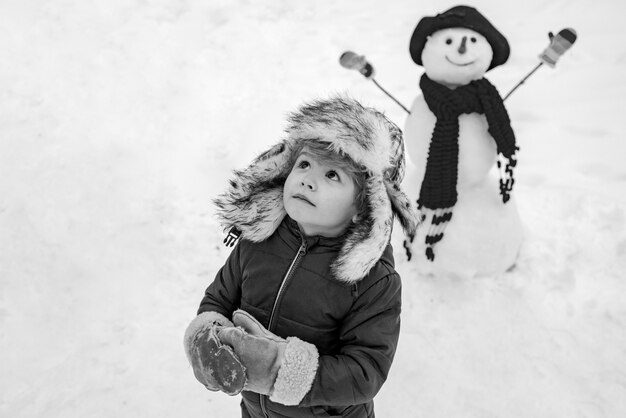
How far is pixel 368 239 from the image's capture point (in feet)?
5.06

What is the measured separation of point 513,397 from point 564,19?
12.4ft

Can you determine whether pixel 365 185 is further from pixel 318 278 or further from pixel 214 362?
pixel 214 362

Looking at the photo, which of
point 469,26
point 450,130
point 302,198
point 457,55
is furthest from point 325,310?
point 469,26

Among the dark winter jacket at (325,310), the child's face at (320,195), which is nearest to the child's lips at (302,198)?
the child's face at (320,195)

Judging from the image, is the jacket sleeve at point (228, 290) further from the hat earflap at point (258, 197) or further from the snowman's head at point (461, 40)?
the snowman's head at point (461, 40)

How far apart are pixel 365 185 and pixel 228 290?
0.54 metres

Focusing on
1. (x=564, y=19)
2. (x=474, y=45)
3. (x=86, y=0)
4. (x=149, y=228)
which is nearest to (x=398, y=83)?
(x=564, y=19)

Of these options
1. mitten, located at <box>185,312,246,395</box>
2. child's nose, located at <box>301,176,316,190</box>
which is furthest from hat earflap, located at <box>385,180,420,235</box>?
mitten, located at <box>185,312,246,395</box>

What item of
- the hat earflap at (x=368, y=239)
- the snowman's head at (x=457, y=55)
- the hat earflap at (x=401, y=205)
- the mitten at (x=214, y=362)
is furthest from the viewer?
the snowman's head at (x=457, y=55)

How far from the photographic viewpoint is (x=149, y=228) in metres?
3.34

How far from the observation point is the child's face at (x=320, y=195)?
1.53 metres

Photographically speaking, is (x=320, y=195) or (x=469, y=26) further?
(x=469, y=26)

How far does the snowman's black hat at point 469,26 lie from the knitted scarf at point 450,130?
0.14 metres

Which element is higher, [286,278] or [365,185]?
[365,185]
